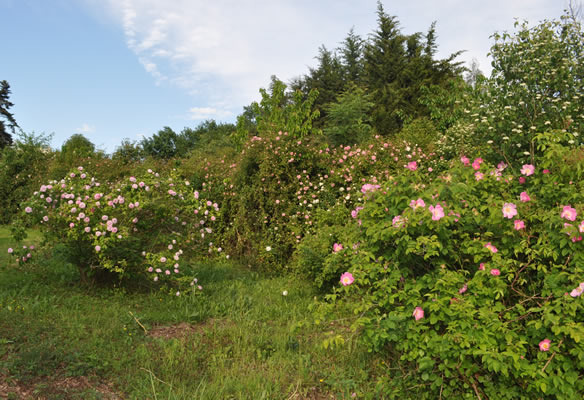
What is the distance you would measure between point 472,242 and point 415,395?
1.02m

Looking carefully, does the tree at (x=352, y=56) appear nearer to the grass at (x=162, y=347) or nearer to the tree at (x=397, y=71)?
the tree at (x=397, y=71)

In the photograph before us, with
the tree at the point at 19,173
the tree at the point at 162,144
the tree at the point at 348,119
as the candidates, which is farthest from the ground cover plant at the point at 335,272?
the tree at the point at 162,144

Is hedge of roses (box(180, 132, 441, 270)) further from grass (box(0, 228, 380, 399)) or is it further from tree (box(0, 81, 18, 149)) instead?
tree (box(0, 81, 18, 149))

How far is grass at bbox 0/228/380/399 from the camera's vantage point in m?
2.61

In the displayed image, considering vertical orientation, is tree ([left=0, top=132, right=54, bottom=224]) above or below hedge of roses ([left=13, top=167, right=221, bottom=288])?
above

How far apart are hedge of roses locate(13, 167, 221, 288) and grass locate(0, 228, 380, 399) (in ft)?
0.90

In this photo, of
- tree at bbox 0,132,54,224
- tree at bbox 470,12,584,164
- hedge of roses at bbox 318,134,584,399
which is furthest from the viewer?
tree at bbox 0,132,54,224

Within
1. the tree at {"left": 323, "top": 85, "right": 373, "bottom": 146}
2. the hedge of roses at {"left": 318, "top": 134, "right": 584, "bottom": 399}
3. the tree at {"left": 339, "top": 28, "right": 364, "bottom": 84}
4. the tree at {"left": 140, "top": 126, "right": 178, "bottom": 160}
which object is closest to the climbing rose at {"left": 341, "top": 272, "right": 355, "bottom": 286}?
the hedge of roses at {"left": 318, "top": 134, "right": 584, "bottom": 399}

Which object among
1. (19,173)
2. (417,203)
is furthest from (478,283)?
(19,173)

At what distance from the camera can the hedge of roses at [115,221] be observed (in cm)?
404

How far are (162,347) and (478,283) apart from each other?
7.73 feet

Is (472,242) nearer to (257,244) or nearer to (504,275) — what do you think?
(504,275)

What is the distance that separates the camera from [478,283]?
91.2 inches

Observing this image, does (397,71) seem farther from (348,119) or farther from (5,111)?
(5,111)
